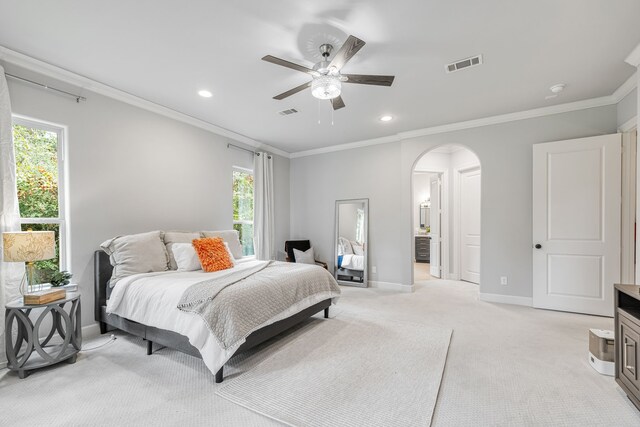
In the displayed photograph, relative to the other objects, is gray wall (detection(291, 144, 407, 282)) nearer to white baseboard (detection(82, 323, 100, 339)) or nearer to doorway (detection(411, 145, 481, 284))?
doorway (detection(411, 145, 481, 284))

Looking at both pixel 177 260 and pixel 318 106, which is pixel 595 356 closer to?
pixel 318 106

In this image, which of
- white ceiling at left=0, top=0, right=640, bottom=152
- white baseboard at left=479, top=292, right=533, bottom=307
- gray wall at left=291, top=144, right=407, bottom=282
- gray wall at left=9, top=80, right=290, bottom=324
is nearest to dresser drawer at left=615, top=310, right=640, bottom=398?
white baseboard at left=479, top=292, right=533, bottom=307

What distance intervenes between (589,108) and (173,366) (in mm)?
5402

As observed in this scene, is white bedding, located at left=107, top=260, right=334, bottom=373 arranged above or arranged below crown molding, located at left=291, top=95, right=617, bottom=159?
below

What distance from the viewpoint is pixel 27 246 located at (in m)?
2.15

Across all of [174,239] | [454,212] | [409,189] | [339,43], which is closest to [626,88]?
[409,189]

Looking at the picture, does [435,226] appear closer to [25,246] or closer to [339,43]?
[339,43]

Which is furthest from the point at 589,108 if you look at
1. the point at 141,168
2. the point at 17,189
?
the point at 17,189

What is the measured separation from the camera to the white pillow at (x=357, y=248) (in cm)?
526

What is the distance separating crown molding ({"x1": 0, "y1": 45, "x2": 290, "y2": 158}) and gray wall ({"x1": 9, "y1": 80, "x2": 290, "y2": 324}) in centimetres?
7

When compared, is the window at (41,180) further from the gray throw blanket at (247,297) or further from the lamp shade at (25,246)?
the gray throw blanket at (247,297)

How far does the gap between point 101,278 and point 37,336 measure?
807 mm

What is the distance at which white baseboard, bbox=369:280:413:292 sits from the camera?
190 inches

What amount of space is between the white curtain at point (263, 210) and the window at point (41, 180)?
265 centimetres
